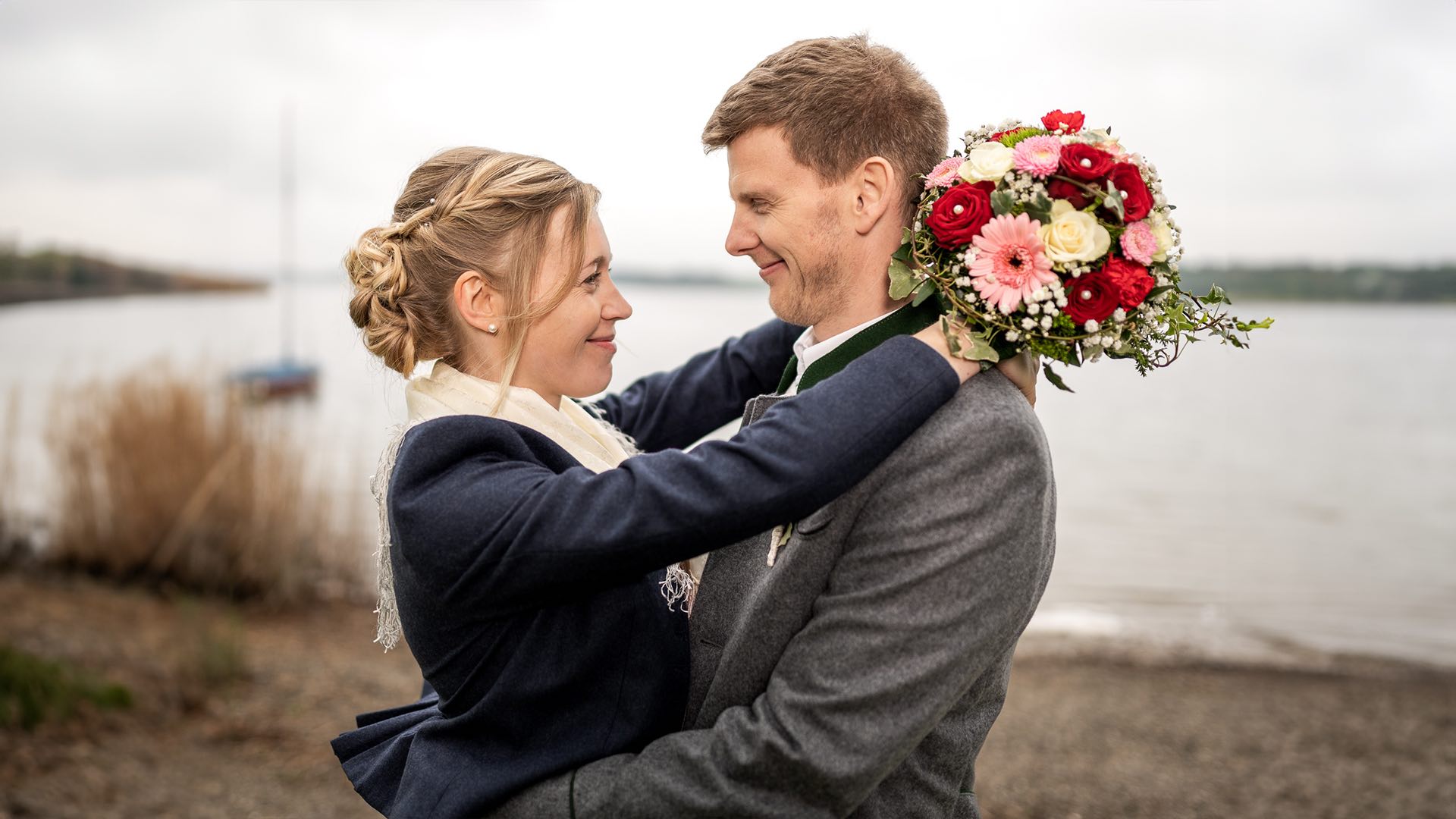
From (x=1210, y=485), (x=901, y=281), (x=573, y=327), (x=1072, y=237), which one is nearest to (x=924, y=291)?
(x=901, y=281)

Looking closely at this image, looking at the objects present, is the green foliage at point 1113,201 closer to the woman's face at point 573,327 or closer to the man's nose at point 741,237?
the man's nose at point 741,237

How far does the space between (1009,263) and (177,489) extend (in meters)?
7.90

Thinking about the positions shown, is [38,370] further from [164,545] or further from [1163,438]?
[1163,438]

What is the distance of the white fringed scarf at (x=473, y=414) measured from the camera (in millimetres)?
2309

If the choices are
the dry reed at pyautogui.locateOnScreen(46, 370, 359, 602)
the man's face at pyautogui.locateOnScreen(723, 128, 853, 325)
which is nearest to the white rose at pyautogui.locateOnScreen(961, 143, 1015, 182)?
the man's face at pyautogui.locateOnScreen(723, 128, 853, 325)

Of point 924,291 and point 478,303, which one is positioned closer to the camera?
point 924,291

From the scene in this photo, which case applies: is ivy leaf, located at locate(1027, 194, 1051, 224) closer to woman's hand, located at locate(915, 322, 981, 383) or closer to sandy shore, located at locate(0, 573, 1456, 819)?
woman's hand, located at locate(915, 322, 981, 383)

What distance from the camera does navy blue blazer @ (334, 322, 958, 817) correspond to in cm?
185

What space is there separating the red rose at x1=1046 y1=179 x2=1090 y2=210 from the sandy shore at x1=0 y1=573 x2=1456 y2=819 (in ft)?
14.9

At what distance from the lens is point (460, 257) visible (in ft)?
7.86

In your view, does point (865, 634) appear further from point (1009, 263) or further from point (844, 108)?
point (844, 108)

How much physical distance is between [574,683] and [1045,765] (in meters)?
5.07

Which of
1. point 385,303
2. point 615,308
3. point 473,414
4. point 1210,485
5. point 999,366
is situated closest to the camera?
point 999,366

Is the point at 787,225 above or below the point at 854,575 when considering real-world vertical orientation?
above
